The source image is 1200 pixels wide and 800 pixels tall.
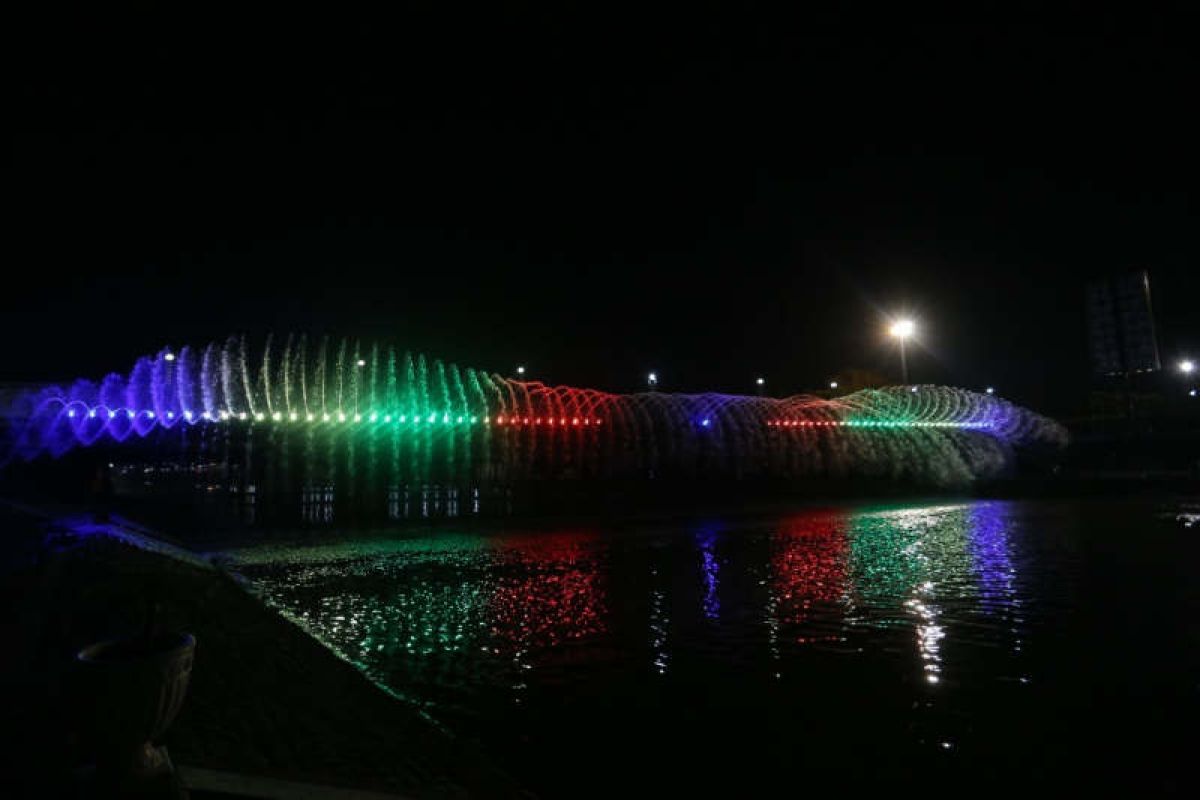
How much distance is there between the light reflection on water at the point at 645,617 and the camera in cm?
794

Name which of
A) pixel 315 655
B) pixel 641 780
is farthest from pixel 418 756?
pixel 315 655

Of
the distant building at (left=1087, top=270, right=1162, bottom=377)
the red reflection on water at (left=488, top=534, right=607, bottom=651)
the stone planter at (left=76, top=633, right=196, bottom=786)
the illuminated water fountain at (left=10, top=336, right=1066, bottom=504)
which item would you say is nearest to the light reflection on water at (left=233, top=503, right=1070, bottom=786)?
the red reflection on water at (left=488, top=534, right=607, bottom=651)

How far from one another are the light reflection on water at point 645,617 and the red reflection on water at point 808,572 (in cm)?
6

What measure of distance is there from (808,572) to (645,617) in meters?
5.40

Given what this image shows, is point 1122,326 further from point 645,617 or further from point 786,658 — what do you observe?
point 786,658

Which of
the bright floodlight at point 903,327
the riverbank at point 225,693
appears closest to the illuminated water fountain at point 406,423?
the bright floodlight at point 903,327

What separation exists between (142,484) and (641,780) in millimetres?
42080

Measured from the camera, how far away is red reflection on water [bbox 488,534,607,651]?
10359 mm

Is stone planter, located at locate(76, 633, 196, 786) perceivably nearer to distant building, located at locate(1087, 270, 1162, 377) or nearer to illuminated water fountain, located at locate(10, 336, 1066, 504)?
illuminated water fountain, located at locate(10, 336, 1066, 504)

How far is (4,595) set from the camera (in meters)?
7.82

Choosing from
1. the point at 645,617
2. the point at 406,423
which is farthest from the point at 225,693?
the point at 406,423

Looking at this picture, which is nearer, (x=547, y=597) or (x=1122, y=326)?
(x=547, y=597)

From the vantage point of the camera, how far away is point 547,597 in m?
12.9

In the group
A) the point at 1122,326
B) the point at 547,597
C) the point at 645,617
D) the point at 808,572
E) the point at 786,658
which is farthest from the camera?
the point at 1122,326
